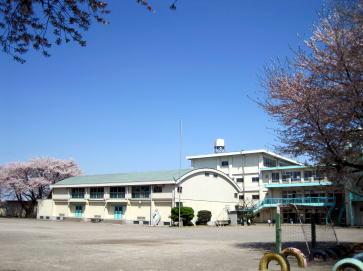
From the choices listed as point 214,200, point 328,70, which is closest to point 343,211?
point 214,200

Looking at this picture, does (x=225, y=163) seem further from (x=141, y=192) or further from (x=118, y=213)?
(x=118, y=213)

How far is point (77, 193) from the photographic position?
5809 centimetres

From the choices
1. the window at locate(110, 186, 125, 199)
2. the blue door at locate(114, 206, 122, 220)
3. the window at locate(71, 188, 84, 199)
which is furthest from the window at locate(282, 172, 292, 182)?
the window at locate(71, 188, 84, 199)

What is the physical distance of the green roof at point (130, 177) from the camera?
1945 inches

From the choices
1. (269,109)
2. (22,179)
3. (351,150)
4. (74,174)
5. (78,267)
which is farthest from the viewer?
(74,174)

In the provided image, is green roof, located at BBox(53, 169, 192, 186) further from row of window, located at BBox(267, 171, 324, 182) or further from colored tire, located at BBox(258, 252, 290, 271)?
colored tire, located at BBox(258, 252, 290, 271)

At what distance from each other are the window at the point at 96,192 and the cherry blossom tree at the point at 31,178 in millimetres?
12533

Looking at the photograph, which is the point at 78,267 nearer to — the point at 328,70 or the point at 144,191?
the point at 328,70

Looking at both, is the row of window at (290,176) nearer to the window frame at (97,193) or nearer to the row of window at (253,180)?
the row of window at (253,180)

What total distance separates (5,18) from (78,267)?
276 inches

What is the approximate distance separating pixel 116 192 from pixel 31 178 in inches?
742

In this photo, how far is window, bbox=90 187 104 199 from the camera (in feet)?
181

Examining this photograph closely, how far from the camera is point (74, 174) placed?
2766 inches

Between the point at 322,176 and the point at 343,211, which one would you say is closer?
the point at 322,176
